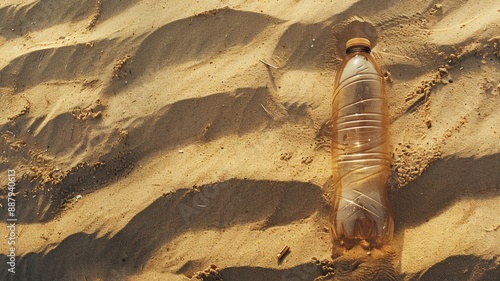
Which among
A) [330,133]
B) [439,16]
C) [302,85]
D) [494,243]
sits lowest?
[494,243]

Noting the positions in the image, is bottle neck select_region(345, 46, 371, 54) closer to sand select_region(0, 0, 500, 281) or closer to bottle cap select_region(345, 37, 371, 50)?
bottle cap select_region(345, 37, 371, 50)

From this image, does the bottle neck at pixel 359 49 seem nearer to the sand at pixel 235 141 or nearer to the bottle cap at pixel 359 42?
the bottle cap at pixel 359 42

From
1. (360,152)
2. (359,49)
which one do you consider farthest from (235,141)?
(359,49)

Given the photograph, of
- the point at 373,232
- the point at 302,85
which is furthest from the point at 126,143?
the point at 373,232

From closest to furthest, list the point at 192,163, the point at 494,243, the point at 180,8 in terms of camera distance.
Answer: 1. the point at 494,243
2. the point at 192,163
3. the point at 180,8

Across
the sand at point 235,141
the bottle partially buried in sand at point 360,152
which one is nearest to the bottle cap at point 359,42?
the bottle partially buried in sand at point 360,152

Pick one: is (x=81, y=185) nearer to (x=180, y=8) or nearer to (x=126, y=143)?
(x=126, y=143)

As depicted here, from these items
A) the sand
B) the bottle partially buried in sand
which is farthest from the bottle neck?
the sand
